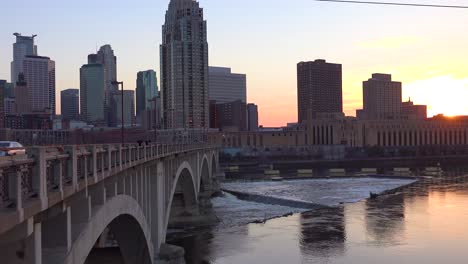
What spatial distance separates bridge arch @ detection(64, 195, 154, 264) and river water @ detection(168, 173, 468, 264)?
48.5ft

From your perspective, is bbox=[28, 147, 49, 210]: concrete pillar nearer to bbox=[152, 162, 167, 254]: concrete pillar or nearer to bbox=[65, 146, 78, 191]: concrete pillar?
bbox=[65, 146, 78, 191]: concrete pillar

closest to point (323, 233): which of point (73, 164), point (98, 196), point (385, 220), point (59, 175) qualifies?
point (385, 220)

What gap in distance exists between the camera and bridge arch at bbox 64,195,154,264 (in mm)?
14742

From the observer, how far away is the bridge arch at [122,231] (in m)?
14.7

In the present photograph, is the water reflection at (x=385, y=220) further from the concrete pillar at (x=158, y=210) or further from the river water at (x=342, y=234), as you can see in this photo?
the concrete pillar at (x=158, y=210)

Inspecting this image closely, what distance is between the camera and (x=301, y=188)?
115m

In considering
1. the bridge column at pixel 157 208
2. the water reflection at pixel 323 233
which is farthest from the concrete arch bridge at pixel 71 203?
the water reflection at pixel 323 233

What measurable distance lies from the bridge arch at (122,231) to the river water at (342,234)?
48.5 feet

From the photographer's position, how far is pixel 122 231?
29.5 m

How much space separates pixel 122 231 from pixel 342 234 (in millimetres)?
32860

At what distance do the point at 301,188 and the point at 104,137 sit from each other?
47.6 meters

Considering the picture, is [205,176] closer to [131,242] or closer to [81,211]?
[131,242]

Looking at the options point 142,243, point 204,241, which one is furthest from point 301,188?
point 142,243

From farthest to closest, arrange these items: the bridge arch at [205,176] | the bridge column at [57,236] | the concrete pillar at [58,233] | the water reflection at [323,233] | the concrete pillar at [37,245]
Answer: the bridge arch at [205,176]
the water reflection at [323,233]
the concrete pillar at [58,233]
the bridge column at [57,236]
the concrete pillar at [37,245]
